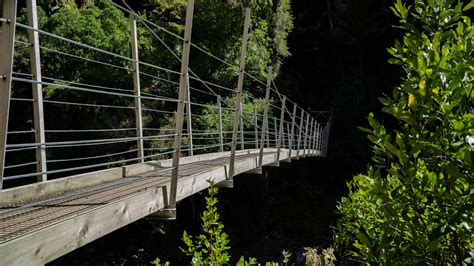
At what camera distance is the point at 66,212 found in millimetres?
1212

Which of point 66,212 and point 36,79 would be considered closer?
point 66,212

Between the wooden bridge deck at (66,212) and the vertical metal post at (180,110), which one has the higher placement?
the vertical metal post at (180,110)

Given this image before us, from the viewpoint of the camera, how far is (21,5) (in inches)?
349

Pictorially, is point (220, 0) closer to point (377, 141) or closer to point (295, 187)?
point (295, 187)

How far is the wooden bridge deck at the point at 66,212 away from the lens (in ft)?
3.14

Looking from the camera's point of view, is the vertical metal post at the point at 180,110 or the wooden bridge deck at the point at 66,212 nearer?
the wooden bridge deck at the point at 66,212

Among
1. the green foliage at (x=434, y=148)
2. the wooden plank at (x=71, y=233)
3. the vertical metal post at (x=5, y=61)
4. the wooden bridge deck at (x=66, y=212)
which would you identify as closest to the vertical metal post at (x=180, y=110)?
the wooden bridge deck at (x=66, y=212)

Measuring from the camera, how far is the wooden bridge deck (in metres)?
0.96

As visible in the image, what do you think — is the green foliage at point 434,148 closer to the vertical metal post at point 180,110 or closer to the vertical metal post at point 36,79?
the vertical metal post at point 180,110

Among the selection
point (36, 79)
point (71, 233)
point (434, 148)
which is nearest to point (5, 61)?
point (71, 233)

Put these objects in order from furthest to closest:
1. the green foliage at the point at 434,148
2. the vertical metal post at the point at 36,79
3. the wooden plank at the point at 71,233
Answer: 1. the vertical metal post at the point at 36,79
2. the wooden plank at the point at 71,233
3. the green foliage at the point at 434,148

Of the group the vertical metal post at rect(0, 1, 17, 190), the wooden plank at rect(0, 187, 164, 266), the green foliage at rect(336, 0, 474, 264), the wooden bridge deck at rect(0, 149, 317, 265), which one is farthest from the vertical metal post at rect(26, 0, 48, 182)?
the green foliage at rect(336, 0, 474, 264)

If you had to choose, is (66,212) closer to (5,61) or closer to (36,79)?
(5,61)

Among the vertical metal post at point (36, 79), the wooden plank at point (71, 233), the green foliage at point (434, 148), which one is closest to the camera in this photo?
the green foliage at point (434, 148)
